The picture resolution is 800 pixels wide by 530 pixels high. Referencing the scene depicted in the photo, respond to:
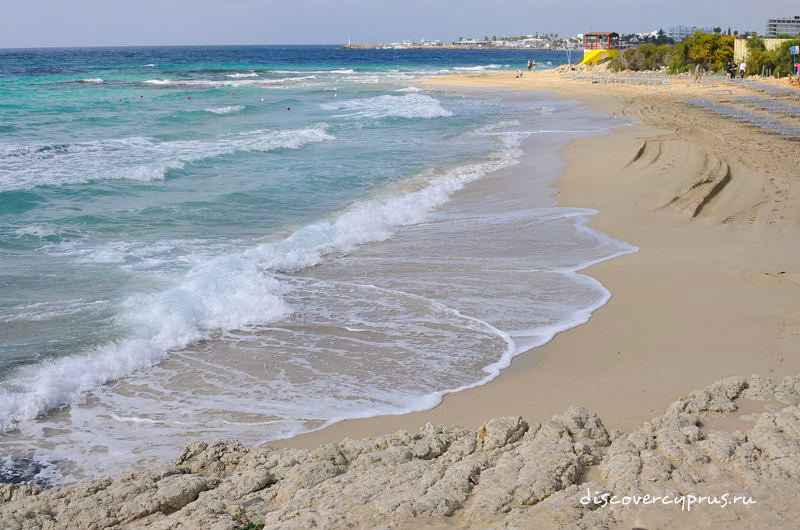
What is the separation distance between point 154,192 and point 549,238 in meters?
8.15

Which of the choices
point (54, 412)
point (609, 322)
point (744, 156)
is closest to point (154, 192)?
point (54, 412)

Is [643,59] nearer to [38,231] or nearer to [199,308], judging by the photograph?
[38,231]

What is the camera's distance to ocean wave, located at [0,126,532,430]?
5.80 m

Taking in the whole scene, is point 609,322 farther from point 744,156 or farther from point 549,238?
point 744,156

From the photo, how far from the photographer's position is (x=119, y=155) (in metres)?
18.3

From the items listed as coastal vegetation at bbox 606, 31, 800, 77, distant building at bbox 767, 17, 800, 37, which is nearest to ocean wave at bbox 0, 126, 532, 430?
coastal vegetation at bbox 606, 31, 800, 77

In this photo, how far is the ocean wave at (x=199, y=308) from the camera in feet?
19.0

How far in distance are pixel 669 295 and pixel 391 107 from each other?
26156mm

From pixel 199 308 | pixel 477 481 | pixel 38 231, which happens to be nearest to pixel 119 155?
pixel 38 231

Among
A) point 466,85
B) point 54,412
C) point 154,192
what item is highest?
point 466,85

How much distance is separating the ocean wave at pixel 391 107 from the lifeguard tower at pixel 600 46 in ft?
122

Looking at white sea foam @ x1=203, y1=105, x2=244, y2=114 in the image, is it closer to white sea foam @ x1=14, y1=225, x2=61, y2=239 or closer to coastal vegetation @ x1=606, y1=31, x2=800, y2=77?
white sea foam @ x1=14, y1=225, x2=61, y2=239

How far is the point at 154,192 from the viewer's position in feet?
45.9

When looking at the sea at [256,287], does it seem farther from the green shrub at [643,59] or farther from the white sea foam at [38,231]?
the green shrub at [643,59]
